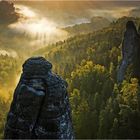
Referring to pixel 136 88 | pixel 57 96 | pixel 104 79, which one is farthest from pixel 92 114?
pixel 57 96

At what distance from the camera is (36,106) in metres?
30.9

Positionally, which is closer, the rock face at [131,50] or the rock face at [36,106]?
the rock face at [36,106]

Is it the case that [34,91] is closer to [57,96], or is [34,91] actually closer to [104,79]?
[57,96]

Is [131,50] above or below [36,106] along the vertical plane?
below

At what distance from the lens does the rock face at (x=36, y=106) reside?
101 feet

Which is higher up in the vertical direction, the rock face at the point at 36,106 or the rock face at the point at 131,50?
the rock face at the point at 36,106

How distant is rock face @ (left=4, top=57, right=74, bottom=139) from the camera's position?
30.8 m

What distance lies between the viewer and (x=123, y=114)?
100938mm

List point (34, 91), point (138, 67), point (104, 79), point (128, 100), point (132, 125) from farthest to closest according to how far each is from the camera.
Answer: point (104, 79)
point (138, 67)
point (128, 100)
point (132, 125)
point (34, 91)

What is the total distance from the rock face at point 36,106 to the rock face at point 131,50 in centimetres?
9470

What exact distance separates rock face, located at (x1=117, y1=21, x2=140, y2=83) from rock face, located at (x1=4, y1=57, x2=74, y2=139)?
9470 centimetres

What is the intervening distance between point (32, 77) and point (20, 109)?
2.12 m

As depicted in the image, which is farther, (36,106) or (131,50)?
(131,50)

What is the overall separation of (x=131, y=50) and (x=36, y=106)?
99.9 m
